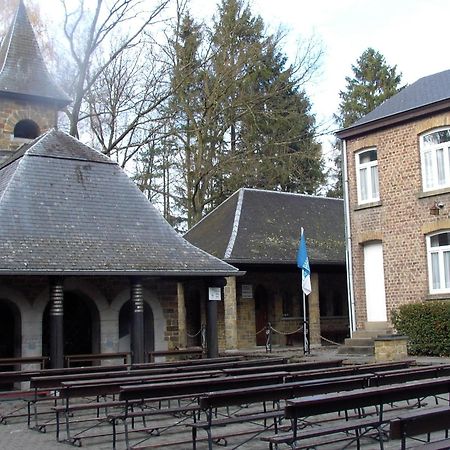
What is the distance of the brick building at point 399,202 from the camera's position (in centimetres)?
1848

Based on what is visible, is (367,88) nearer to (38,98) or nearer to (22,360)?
(38,98)

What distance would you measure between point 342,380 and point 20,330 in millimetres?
8763

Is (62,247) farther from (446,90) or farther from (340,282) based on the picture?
(340,282)

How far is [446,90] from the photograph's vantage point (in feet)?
62.1

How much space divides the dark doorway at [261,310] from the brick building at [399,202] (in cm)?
557

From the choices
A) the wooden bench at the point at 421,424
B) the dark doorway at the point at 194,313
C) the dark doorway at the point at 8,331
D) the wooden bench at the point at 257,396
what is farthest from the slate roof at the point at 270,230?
the wooden bench at the point at 421,424

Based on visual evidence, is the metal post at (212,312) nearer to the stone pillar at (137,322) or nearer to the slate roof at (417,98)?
the stone pillar at (137,322)

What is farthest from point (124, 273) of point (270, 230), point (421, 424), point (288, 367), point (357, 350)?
point (270, 230)

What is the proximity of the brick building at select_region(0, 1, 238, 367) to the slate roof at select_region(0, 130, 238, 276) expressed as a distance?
2 cm

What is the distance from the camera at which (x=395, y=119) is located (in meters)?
19.3

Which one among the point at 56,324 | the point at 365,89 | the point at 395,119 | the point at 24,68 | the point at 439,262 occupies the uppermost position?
the point at 365,89

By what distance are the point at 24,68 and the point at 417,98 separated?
463 inches

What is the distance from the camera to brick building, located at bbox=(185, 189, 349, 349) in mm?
23766

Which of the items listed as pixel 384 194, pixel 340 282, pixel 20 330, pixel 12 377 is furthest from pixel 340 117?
pixel 12 377
